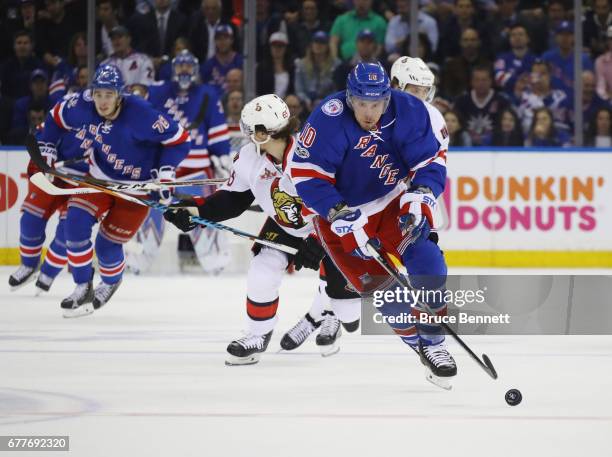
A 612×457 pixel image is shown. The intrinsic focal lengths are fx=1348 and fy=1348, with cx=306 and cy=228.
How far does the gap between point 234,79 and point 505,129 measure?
6.57 feet

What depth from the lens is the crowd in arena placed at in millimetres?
9758

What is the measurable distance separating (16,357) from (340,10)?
17.7 ft

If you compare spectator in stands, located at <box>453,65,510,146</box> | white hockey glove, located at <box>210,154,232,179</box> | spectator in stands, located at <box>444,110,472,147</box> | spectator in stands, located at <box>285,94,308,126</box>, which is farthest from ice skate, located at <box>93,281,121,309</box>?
spectator in stands, located at <box>453,65,510,146</box>

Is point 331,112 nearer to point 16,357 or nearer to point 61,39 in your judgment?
point 16,357

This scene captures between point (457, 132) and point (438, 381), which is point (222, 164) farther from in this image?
point (438, 381)

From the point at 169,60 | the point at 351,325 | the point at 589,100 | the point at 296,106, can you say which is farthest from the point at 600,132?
the point at 351,325

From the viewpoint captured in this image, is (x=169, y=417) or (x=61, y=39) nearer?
(x=169, y=417)

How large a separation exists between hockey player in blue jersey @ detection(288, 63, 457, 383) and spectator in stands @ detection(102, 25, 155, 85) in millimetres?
5385

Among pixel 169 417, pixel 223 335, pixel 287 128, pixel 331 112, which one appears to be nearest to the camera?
pixel 169 417

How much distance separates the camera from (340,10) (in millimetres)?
10102

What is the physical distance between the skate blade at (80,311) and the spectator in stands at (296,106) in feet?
9.92

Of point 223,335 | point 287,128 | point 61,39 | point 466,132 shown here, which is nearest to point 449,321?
point 287,128

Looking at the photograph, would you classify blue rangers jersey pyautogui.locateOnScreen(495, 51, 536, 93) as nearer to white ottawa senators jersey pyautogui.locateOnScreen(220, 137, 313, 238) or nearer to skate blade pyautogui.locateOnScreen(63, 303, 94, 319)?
skate blade pyautogui.locateOnScreen(63, 303, 94, 319)

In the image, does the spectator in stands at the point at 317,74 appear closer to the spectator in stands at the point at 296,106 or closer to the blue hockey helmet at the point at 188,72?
the spectator in stands at the point at 296,106
